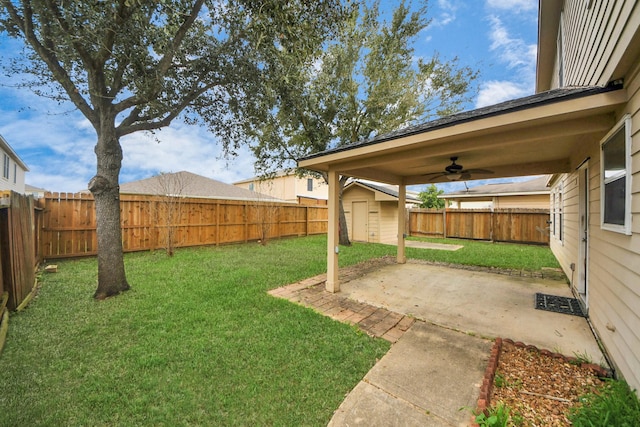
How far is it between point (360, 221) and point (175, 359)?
426 inches

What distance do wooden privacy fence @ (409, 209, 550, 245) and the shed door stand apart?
12.5 feet

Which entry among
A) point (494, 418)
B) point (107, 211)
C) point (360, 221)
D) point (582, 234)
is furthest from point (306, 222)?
point (494, 418)

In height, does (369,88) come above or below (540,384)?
above

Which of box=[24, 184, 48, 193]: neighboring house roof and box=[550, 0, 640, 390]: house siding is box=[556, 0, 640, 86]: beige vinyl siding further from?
box=[24, 184, 48, 193]: neighboring house roof

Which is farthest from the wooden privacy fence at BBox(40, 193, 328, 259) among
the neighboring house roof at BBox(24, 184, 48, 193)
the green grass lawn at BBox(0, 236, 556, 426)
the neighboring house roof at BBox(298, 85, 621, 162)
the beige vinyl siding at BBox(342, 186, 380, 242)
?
the neighboring house roof at BBox(24, 184, 48, 193)

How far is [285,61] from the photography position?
221 inches

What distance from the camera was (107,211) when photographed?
4.40 metres

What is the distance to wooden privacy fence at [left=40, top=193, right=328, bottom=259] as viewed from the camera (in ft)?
22.6

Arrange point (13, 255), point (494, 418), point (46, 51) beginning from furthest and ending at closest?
point (46, 51), point (13, 255), point (494, 418)

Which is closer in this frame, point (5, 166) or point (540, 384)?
point (540, 384)

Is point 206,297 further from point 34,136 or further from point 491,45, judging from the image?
point 34,136

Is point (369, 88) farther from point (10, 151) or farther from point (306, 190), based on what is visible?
point (10, 151)

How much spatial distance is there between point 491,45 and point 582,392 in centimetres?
1103

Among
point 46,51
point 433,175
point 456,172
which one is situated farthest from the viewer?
point 433,175
